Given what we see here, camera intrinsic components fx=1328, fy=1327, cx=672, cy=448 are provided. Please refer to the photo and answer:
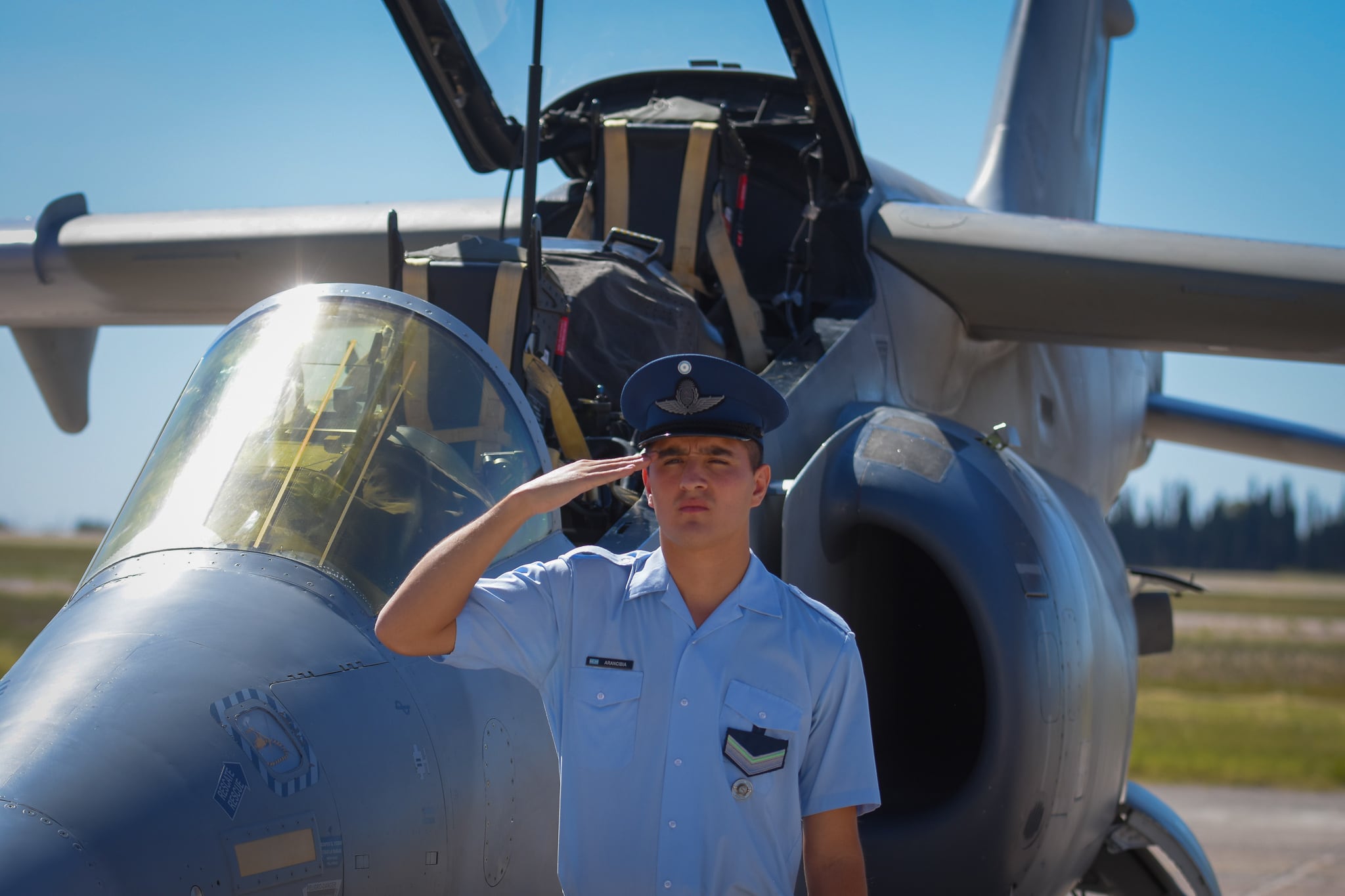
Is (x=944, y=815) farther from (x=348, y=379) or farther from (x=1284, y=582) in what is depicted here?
(x=1284, y=582)

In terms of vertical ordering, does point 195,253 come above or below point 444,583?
below

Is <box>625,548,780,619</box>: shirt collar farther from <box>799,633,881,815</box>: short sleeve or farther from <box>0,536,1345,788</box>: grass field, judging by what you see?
<box>0,536,1345,788</box>: grass field

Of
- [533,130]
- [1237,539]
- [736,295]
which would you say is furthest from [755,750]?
[1237,539]

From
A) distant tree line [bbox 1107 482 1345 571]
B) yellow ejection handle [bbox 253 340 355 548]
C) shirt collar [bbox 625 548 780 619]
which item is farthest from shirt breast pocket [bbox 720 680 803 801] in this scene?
distant tree line [bbox 1107 482 1345 571]

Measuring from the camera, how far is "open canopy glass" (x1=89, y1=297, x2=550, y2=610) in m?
2.66

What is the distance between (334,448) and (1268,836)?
12.5 metres

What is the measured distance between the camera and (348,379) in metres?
2.91

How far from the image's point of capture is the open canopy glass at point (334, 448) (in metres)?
2.66

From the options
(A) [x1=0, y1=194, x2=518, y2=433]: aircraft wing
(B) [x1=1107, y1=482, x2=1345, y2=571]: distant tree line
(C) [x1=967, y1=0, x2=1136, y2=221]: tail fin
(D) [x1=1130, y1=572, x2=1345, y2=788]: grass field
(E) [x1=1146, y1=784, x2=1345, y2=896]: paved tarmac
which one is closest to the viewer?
(A) [x1=0, y1=194, x2=518, y2=433]: aircraft wing

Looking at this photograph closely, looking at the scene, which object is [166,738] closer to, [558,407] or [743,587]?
[743,587]

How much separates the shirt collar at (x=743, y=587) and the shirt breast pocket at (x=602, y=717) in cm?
14

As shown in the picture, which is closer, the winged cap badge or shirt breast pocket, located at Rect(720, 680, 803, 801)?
shirt breast pocket, located at Rect(720, 680, 803, 801)

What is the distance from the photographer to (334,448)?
279cm

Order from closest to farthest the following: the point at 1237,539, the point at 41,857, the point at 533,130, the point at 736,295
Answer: the point at 41,857 → the point at 533,130 → the point at 736,295 → the point at 1237,539
